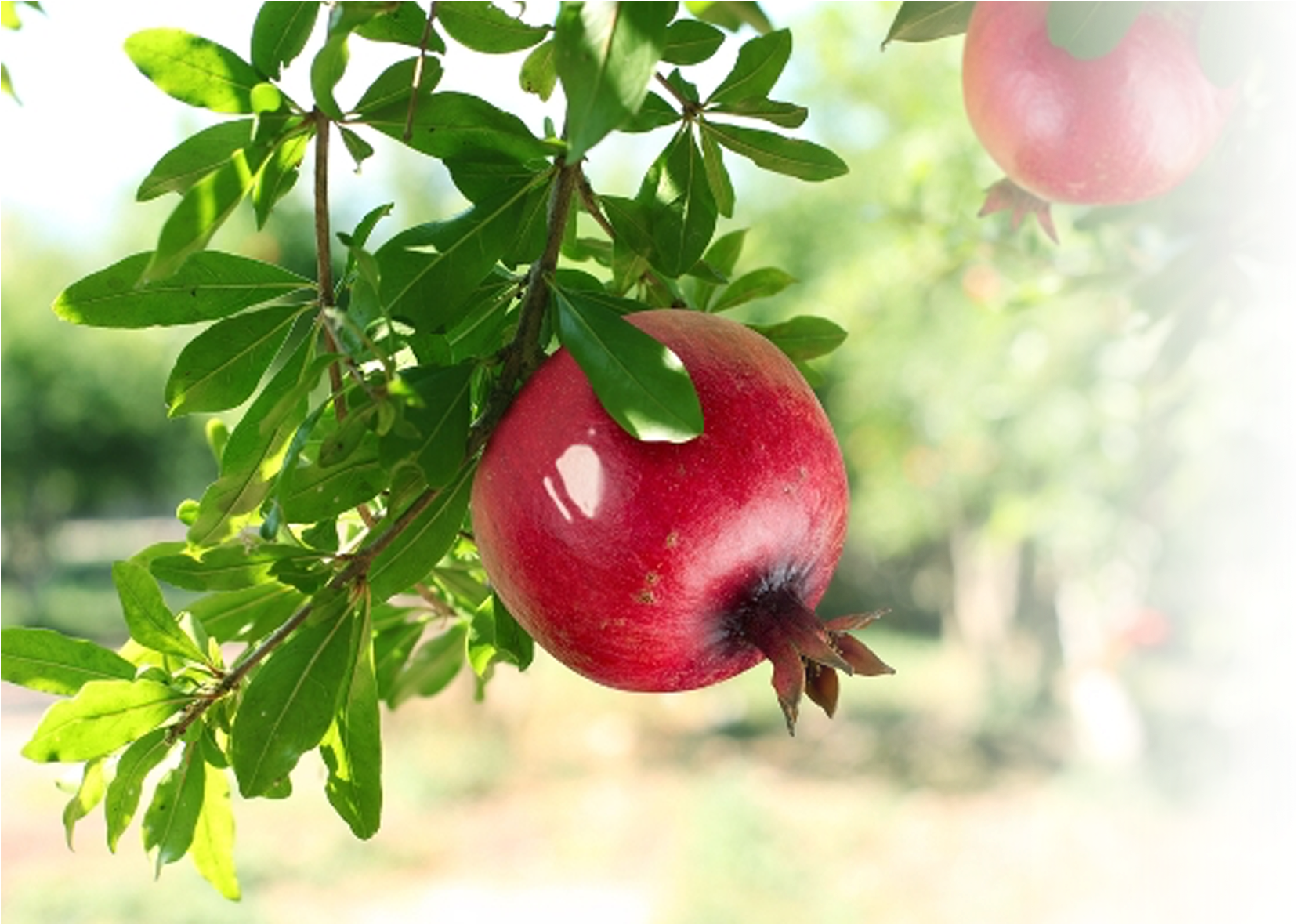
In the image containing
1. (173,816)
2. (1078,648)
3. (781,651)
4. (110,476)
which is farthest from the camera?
(110,476)

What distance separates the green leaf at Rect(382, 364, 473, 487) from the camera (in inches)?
21.9

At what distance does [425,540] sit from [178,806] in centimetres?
21

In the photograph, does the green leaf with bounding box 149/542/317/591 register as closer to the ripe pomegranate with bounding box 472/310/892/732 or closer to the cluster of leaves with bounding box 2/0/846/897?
the cluster of leaves with bounding box 2/0/846/897

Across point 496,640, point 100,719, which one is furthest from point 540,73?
point 100,719

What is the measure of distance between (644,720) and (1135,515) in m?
3.96

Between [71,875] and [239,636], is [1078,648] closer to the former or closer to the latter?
[71,875]

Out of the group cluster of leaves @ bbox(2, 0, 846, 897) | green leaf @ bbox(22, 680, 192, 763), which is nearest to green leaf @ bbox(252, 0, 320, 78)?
cluster of leaves @ bbox(2, 0, 846, 897)

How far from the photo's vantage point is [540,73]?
0.68 m

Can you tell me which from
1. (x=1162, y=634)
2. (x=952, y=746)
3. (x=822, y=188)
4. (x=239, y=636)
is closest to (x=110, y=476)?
(x=822, y=188)

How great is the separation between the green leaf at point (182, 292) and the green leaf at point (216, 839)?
28 cm

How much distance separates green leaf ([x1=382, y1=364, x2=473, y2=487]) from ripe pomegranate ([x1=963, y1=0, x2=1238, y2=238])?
327 mm

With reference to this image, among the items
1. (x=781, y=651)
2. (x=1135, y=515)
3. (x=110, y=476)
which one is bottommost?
(x=110, y=476)

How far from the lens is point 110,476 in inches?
710

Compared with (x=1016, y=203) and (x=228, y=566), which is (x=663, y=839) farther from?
(x=228, y=566)
